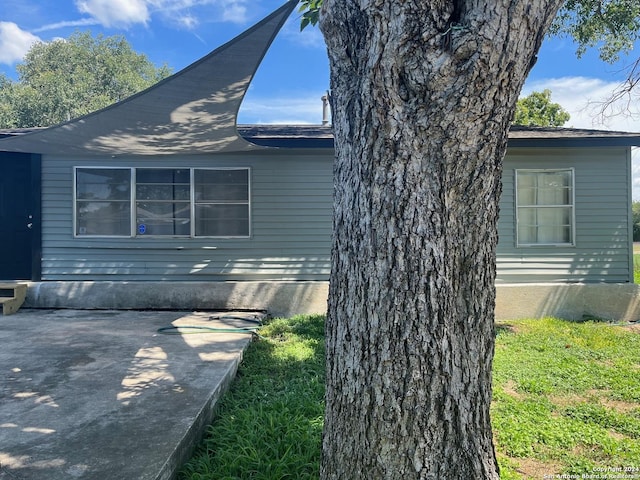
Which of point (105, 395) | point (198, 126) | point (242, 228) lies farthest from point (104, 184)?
point (105, 395)

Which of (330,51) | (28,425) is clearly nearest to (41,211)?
(28,425)

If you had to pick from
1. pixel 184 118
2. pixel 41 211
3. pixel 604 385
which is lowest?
pixel 604 385

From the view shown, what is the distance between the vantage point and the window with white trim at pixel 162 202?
6793 millimetres

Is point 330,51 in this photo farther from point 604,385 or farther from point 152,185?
point 152,185

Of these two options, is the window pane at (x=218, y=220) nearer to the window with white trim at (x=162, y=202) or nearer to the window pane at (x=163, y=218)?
the window with white trim at (x=162, y=202)

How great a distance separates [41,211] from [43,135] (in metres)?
2.15

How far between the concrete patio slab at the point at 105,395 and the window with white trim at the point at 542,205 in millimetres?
4766

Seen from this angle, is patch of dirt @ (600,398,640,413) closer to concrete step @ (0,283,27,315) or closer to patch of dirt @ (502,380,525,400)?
patch of dirt @ (502,380,525,400)

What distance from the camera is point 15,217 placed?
22.6 feet

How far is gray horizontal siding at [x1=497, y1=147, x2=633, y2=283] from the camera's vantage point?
6668 mm

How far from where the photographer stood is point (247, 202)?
6.77 m

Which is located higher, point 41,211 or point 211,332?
point 41,211

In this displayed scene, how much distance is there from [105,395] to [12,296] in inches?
174

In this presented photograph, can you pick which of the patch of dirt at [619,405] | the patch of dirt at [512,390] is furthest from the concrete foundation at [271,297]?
the patch of dirt at [619,405]
